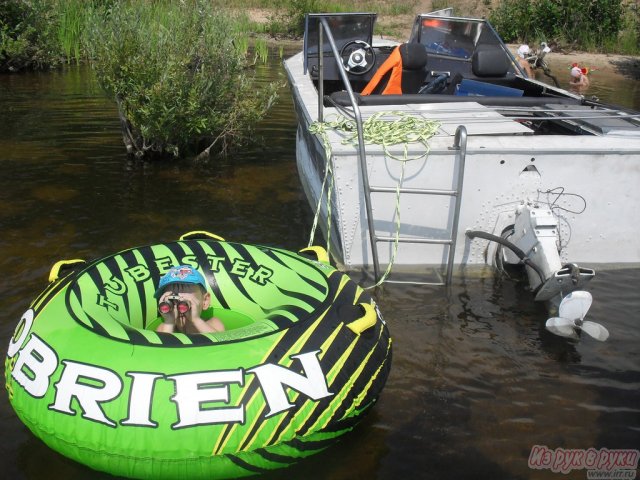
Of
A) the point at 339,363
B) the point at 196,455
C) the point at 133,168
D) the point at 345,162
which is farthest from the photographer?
the point at 133,168

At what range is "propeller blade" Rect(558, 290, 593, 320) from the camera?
15.7ft

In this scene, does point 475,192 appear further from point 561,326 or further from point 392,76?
point 392,76

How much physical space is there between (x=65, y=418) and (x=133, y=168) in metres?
6.00

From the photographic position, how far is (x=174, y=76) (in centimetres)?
792

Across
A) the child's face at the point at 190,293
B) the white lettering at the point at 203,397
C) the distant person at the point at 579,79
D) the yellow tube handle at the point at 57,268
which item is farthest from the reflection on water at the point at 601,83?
the white lettering at the point at 203,397

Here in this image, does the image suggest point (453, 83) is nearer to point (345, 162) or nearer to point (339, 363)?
point (345, 162)

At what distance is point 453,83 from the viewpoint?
8.06 meters

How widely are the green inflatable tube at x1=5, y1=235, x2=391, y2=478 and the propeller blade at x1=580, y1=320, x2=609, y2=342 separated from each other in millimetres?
1722

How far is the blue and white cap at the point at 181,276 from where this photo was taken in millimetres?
3961

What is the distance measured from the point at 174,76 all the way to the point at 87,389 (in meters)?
5.41

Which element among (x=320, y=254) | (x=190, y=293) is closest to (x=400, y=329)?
(x=320, y=254)

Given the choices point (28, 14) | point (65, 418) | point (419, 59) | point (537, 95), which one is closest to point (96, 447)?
point (65, 418)

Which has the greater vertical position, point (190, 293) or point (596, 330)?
point (190, 293)

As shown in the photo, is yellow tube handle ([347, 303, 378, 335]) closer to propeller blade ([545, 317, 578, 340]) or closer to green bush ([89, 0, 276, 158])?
propeller blade ([545, 317, 578, 340])
